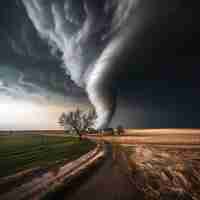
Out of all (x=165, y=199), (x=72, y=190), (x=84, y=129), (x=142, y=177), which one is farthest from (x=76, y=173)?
(x=84, y=129)

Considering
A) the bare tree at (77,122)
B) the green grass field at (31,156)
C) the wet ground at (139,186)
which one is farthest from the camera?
the bare tree at (77,122)

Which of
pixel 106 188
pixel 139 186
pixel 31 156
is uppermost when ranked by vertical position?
pixel 31 156

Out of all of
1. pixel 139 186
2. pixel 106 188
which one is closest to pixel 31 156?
pixel 106 188

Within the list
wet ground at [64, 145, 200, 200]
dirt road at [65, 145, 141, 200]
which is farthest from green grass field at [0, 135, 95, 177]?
wet ground at [64, 145, 200, 200]

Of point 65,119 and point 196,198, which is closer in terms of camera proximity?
point 196,198

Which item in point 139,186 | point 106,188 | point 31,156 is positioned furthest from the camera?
point 31,156

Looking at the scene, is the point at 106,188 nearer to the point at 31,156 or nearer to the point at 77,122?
the point at 31,156

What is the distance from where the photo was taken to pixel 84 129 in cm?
5769

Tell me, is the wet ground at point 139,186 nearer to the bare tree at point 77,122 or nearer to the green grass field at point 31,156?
the green grass field at point 31,156

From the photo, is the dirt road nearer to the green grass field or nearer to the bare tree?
the green grass field

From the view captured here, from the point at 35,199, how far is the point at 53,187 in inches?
63.3

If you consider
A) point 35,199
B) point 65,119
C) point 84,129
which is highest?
point 65,119

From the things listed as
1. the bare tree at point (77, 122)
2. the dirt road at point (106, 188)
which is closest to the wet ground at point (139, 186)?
the dirt road at point (106, 188)

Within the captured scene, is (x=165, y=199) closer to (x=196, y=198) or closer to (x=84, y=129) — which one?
(x=196, y=198)
